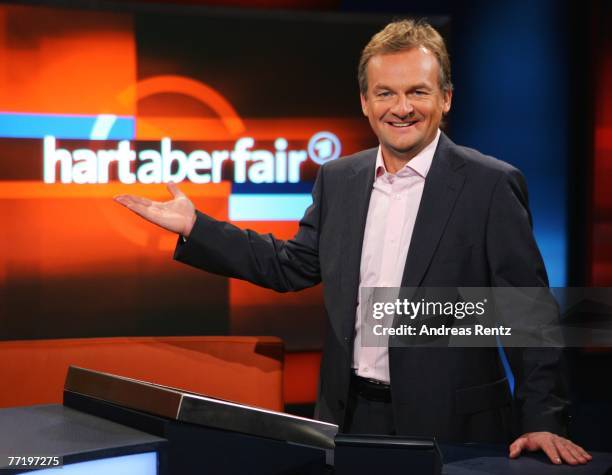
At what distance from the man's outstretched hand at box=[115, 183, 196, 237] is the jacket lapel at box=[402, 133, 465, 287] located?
0.60m

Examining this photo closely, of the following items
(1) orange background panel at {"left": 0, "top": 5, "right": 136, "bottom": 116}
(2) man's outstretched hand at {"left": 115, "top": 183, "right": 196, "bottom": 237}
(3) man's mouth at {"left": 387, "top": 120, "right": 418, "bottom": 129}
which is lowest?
(2) man's outstretched hand at {"left": 115, "top": 183, "right": 196, "bottom": 237}

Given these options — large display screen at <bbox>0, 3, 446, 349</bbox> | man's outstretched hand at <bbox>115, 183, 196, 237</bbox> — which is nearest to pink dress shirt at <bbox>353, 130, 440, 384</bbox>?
man's outstretched hand at <bbox>115, 183, 196, 237</bbox>

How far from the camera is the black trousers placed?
1933 mm

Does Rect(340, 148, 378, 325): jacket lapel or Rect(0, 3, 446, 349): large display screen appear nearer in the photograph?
Rect(340, 148, 378, 325): jacket lapel

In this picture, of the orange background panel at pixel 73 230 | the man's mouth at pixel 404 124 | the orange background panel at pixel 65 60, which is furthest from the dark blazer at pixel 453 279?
the orange background panel at pixel 65 60

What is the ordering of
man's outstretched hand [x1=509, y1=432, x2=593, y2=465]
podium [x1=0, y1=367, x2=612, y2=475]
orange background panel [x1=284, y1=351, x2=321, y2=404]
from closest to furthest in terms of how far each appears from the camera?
1. podium [x1=0, y1=367, x2=612, y2=475]
2. man's outstretched hand [x1=509, y1=432, x2=593, y2=465]
3. orange background panel [x1=284, y1=351, x2=321, y2=404]

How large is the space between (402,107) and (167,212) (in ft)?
2.20

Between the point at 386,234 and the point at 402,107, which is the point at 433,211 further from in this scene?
the point at 402,107

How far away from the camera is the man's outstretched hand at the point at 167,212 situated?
81.0 inches

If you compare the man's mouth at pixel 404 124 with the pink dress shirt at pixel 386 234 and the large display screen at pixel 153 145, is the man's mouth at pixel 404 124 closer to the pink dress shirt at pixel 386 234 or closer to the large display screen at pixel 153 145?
Answer: the pink dress shirt at pixel 386 234

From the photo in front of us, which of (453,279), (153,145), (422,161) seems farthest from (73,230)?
(453,279)

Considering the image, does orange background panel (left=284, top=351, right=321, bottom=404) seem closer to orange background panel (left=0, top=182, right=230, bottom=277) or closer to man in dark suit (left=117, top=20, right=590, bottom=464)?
orange background panel (left=0, top=182, right=230, bottom=277)

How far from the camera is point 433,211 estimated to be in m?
1.96

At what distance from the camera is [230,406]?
988mm
